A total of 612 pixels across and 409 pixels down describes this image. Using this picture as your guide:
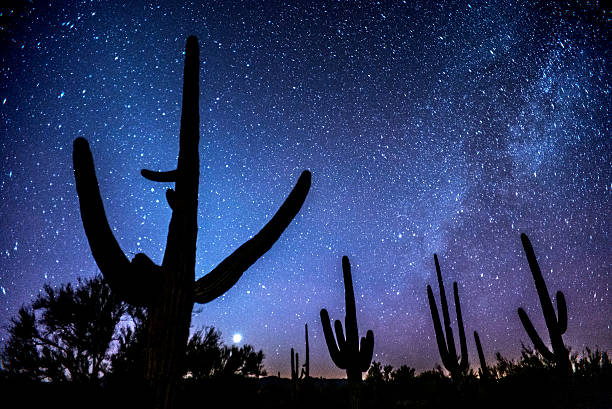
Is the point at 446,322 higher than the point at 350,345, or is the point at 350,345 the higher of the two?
the point at 446,322

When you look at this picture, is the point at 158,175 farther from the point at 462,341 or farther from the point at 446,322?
the point at 462,341

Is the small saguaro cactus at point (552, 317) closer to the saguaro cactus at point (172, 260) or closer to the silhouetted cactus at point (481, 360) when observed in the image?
the silhouetted cactus at point (481, 360)

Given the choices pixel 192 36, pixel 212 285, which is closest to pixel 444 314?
pixel 212 285

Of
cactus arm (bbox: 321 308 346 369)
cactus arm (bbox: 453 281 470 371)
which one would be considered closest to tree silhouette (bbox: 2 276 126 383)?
cactus arm (bbox: 321 308 346 369)

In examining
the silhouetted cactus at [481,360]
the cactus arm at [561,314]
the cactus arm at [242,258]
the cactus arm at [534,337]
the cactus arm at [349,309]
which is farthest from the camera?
the silhouetted cactus at [481,360]

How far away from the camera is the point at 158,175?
357cm

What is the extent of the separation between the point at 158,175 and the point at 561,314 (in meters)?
11.6

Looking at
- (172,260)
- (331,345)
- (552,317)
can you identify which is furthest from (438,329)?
(172,260)

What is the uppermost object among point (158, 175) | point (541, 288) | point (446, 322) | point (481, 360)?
point (158, 175)

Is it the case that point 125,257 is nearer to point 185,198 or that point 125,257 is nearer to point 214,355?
point 185,198

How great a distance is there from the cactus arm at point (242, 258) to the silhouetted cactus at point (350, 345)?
6.20 m

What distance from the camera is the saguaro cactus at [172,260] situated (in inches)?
103

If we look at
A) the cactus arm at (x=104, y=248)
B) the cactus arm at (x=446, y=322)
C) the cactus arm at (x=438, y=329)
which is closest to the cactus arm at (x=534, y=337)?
the cactus arm at (x=446, y=322)

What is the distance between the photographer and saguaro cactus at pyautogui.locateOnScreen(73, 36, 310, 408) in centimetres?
260
